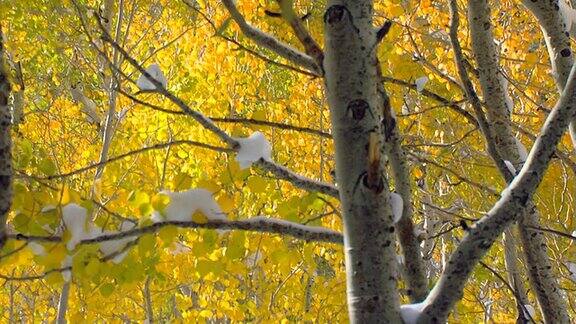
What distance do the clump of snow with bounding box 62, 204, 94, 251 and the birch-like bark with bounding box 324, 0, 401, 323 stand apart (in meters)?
0.58

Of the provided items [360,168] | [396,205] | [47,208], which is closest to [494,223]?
[396,205]

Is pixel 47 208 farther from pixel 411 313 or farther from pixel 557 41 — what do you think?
pixel 557 41

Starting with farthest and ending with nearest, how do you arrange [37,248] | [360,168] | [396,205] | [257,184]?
1. [257,184]
2. [37,248]
3. [396,205]
4. [360,168]

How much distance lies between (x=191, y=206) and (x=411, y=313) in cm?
53

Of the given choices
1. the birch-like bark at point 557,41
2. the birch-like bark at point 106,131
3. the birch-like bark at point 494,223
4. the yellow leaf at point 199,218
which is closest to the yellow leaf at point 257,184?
the yellow leaf at point 199,218

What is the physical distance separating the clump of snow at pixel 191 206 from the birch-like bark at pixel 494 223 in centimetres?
49

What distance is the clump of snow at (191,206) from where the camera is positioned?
1383mm

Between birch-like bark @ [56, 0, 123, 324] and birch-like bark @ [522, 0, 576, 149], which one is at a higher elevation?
birch-like bark @ [56, 0, 123, 324]

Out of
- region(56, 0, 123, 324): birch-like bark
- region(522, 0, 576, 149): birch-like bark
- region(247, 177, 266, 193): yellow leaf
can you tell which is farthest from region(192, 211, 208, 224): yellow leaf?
region(56, 0, 123, 324): birch-like bark

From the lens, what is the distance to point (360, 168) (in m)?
1.12

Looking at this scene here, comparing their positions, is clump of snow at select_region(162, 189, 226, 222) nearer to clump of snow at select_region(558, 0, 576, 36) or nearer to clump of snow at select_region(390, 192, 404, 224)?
clump of snow at select_region(390, 192, 404, 224)

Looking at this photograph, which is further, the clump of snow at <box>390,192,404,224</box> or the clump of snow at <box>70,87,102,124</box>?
the clump of snow at <box>70,87,102,124</box>

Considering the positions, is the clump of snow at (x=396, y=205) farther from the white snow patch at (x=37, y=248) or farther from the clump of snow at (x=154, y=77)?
the white snow patch at (x=37, y=248)

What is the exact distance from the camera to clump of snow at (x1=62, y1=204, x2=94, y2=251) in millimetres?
1330
